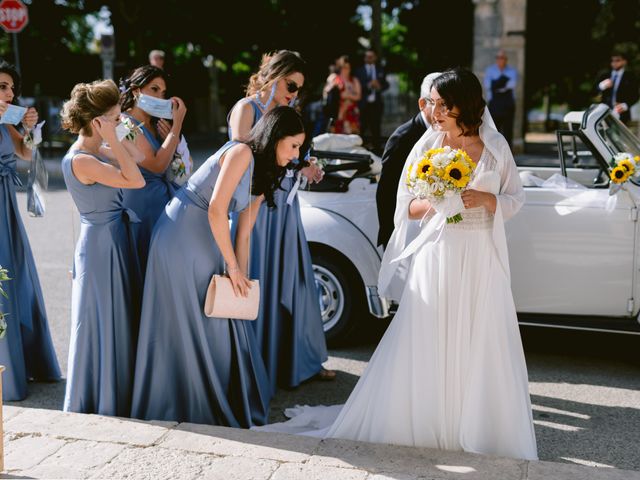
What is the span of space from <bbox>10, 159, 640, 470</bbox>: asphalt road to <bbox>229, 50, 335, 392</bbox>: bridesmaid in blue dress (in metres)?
0.18

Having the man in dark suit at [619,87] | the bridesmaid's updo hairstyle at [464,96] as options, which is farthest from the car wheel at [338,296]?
the man in dark suit at [619,87]

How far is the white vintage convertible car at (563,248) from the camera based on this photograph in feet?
17.4

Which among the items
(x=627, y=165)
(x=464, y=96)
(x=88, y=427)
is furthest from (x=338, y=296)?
(x=464, y=96)

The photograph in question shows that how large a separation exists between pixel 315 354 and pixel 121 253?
5.39 ft

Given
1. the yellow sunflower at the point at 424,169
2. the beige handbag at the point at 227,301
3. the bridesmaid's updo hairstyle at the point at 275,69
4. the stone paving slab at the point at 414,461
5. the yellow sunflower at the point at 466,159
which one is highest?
the bridesmaid's updo hairstyle at the point at 275,69

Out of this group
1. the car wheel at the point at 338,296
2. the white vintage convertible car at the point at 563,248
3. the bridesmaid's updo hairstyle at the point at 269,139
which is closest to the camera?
the bridesmaid's updo hairstyle at the point at 269,139

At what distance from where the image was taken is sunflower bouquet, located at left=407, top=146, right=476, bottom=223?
3727 mm

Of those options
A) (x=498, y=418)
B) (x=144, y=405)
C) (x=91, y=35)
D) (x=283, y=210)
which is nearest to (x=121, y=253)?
(x=144, y=405)

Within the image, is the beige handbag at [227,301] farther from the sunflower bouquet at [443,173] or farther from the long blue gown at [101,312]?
the sunflower bouquet at [443,173]

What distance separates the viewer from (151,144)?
5102 millimetres

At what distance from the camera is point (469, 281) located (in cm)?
396

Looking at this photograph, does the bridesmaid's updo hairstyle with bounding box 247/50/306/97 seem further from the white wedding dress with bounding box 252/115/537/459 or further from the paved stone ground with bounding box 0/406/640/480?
the paved stone ground with bounding box 0/406/640/480

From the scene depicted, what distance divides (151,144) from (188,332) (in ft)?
4.57

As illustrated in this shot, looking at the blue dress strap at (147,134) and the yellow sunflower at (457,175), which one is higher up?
the blue dress strap at (147,134)
